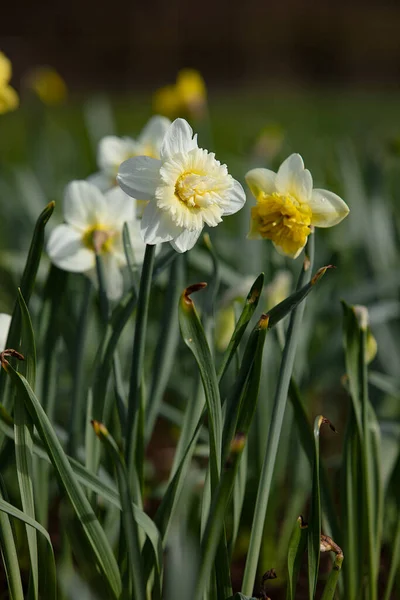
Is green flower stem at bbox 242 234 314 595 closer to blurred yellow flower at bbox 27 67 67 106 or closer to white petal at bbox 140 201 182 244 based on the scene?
white petal at bbox 140 201 182 244

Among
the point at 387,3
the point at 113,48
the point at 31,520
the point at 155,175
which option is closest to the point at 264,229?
the point at 155,175

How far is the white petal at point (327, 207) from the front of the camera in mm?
940

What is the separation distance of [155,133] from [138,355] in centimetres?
50

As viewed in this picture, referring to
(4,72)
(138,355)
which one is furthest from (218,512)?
(4,72)

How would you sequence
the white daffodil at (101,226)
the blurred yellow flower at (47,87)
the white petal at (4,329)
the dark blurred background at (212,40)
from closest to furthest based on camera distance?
the white petal at (4,329) → the white daffodil at (101,226) → the blurred yellow flower at (47,87) → the dark blurred background at (212,40)

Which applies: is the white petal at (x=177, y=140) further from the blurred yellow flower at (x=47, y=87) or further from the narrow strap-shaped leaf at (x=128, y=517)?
the blurred yellow flower at (x=47, y=87)

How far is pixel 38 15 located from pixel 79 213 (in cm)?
1374

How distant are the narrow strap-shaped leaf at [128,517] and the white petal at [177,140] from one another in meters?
0.33

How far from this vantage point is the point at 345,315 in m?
1.08

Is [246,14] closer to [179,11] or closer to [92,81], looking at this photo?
[179,11]

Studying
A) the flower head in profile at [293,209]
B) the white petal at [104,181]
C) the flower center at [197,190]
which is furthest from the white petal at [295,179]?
the white petal at [104,181]

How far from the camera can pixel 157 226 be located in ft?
2.87

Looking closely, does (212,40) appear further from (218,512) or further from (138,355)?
(218,512)

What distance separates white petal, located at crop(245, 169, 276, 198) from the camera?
96 centimetres
